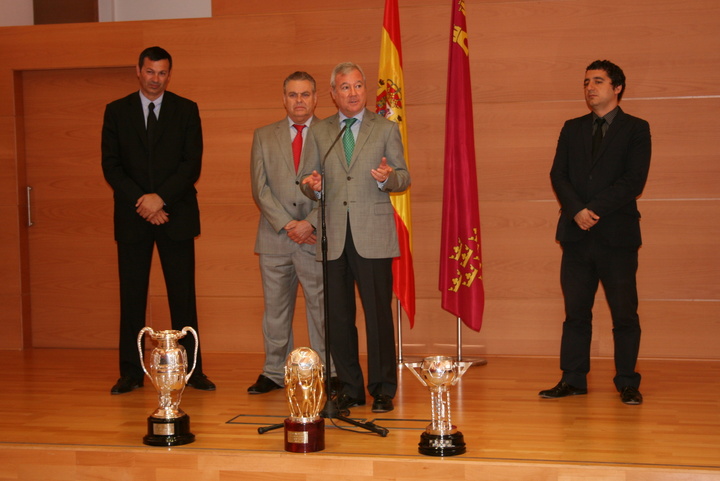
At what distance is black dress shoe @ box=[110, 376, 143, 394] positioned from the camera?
4359 mm

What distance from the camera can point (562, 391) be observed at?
4.14 meters

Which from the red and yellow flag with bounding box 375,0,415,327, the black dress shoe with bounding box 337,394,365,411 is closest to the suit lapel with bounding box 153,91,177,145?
the red and yellow flag with bounding box 375,0,415,327

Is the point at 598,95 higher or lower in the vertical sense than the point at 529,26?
lower

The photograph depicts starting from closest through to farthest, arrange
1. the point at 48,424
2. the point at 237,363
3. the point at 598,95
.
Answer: the point at 48,424, the point at 598,95, the point at 237,363

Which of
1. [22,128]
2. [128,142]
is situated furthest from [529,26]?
[22,128]

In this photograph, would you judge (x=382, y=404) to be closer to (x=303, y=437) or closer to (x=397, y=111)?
(x=303, y=437)

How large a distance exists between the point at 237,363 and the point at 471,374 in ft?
4.90

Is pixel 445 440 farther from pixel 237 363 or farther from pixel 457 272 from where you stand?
pixel 237 363

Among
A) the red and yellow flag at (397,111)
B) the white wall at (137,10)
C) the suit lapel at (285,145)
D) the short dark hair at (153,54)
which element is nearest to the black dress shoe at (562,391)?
the red and yellow flag at (397,111)

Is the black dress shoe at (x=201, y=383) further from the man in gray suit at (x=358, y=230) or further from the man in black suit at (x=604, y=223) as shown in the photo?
the man in black suit at (x=604, y=223)

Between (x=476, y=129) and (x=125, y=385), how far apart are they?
2.71m

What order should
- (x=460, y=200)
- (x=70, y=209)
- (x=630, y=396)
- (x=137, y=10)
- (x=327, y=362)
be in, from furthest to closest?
(x=137, y=10), (x=70, y=209), (x=460, y=200), (x=630, y=396), (x=327, y=362)

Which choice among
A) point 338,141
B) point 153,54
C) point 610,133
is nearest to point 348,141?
point 338,141

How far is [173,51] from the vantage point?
578cm
